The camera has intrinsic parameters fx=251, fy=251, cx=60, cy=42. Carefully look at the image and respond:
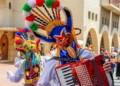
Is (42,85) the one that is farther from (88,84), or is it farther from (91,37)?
(91,37)

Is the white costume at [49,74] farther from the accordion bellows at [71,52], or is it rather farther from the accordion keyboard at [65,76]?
the accordion keyboard at [65,76]

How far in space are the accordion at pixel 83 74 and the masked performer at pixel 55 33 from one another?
560mm

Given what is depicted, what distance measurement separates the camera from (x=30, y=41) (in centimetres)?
750

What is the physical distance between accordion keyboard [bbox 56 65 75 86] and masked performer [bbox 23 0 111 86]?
0.54 meters

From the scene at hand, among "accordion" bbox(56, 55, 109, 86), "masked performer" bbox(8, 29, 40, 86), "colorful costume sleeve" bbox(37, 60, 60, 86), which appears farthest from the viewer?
"masked performer" bbox(8, 29, 40, 86)

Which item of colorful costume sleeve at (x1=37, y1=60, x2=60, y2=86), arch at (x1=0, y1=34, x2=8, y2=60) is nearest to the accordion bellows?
colorful costume sleeve at (x1=37, y1=60, x2=60, y2=86)

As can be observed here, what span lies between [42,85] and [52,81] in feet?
0.93

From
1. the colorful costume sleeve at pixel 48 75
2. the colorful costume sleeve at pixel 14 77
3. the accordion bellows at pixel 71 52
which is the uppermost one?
the accordion bellows at pixel 71 52

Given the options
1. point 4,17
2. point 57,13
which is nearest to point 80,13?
point 4,17

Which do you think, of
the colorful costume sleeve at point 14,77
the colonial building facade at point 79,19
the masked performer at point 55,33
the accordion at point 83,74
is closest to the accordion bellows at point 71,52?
the masked performer at point 55,33

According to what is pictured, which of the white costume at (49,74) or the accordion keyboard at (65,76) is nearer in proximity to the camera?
the accordion keyboard at (65,76)

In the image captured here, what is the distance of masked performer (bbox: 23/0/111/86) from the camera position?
4094 mm

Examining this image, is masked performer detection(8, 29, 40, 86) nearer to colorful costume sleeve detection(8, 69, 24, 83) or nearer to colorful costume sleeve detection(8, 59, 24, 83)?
colorful costume sleeve detection(8, 59, 24, 83)

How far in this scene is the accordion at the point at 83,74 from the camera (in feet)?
11.2
